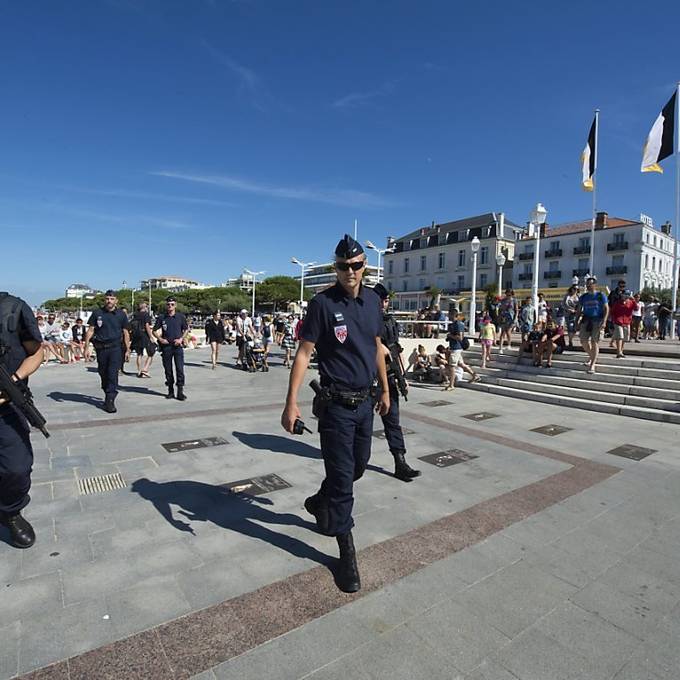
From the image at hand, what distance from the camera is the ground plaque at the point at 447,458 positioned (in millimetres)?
5121

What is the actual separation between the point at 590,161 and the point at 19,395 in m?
22.4

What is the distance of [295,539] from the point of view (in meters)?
3.28

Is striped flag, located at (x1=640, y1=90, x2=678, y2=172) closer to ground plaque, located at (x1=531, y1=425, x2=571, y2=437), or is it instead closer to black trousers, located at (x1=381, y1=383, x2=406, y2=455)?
ground plaque, located at (x1=531, y1=425, x2=571, y2=437)

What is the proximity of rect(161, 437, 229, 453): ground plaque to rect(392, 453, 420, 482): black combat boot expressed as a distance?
2.40 m

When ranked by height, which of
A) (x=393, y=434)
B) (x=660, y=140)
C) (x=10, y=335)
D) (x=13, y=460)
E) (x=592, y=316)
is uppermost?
(x=660, y=140)

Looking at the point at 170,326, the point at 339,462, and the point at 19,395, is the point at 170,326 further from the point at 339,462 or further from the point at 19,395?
the point at 339,462

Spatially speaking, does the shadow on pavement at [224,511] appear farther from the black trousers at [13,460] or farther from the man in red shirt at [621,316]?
the man in red shirt at [621,316]

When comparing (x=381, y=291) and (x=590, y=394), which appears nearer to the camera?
(x=381, y=291)

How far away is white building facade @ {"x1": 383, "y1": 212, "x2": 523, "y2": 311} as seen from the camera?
57.5m

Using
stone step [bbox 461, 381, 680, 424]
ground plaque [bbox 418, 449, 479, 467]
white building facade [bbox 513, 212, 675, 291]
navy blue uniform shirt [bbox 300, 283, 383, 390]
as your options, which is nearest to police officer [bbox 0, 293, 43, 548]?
navy blue uniform shirt [bbox 300, 283, 383, 390]

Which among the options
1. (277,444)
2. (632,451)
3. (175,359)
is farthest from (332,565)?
(175,359)

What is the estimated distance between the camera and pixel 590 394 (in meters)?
9.01

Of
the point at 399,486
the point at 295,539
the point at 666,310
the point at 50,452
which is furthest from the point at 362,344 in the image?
the point at 666,310

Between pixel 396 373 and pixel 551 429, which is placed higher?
pixel 396 373
